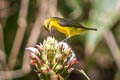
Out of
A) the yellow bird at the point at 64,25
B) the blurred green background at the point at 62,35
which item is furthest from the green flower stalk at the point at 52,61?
the blurred green background at the point at 62,35

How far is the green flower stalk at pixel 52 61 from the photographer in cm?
173

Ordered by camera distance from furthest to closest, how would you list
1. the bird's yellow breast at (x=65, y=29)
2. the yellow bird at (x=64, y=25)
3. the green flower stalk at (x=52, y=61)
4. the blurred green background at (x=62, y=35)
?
1. the blurred green background at (x=62, y=35)
2. the bird's yellow breast at (x=65, y=29)
3. the yellow bird at (x=64, y=25)
4. the green flower stalk at (x=52, y=61)

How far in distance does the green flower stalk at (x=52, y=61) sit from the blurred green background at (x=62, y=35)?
4.19 feet

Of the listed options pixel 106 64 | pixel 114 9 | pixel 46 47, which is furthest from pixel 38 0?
pixel 46 47

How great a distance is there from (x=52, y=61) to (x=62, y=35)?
289 centimetres

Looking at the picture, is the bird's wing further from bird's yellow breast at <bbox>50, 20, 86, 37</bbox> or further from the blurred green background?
the blurred green background

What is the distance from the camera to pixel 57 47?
183 centimetres

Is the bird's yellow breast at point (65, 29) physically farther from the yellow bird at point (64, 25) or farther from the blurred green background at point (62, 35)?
the blurred green background at point (62, 35)

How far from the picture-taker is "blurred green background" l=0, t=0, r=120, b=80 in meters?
3.13

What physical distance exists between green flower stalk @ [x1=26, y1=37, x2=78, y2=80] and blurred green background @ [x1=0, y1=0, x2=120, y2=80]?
4.19 ft

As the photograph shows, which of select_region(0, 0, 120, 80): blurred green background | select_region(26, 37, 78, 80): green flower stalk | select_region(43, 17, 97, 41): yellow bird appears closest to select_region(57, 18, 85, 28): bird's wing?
select_region(43, 17, 97, 41): yellow bird

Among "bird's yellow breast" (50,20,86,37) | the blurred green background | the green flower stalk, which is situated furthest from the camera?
→ the blurred green background

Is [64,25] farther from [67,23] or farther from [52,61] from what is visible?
[52,61]

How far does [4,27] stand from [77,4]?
61.8 inches
